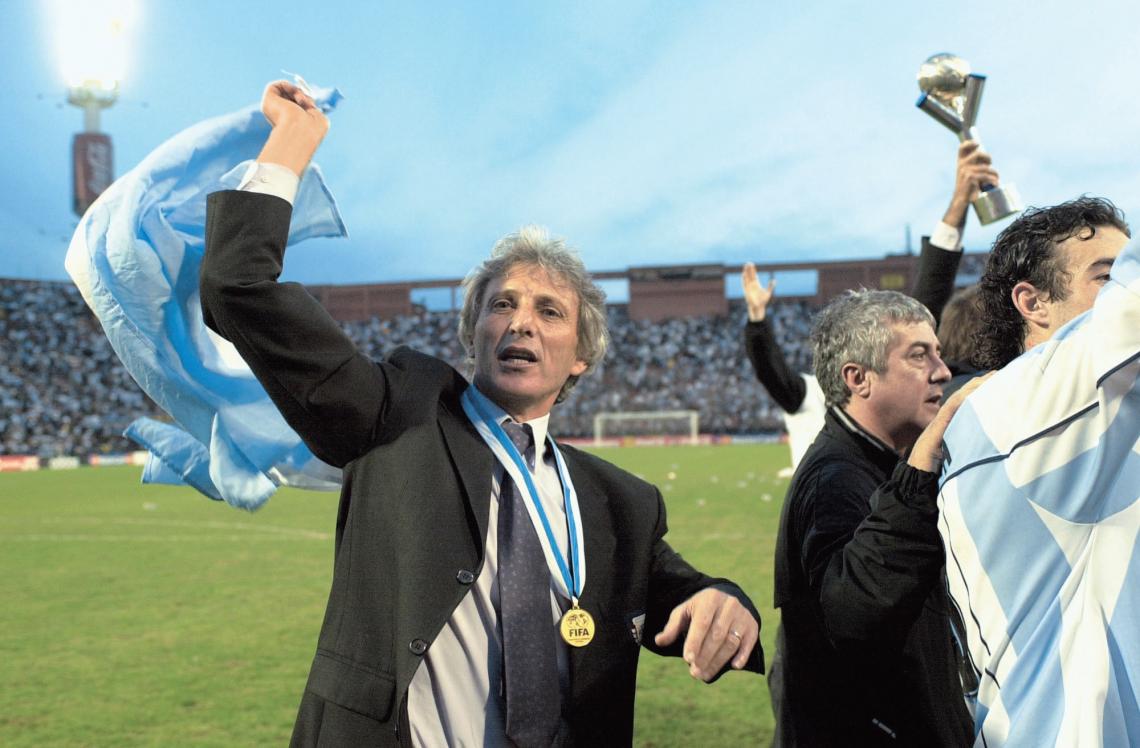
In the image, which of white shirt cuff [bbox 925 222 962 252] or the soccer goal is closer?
white shirt cuff [bbox 925 222 962 252]

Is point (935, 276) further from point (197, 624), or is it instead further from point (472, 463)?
point (197, 624)

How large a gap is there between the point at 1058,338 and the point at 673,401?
5169 centimetres

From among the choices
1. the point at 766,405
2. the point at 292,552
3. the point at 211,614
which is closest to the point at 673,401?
the point at 766,405

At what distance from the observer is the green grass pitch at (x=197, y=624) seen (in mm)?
5762

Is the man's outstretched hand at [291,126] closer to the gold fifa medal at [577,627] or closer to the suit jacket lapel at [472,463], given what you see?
the suit jacket lapel at [472,463]

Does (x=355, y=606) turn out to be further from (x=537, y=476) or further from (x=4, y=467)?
(x=4, y=467)

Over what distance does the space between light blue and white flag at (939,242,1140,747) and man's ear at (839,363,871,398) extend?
1161 mm

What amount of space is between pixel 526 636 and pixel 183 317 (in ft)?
4.64

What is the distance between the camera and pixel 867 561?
2201 millimetres

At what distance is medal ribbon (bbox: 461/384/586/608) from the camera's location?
237 centimetres

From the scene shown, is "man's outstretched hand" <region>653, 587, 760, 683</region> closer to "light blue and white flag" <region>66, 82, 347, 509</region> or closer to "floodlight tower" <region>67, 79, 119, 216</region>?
"light blue and white flag" <region>66, 82, 347, 509</region>

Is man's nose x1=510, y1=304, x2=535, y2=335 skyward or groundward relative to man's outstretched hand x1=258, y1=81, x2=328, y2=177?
groundward

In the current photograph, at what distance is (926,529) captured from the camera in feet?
6.89

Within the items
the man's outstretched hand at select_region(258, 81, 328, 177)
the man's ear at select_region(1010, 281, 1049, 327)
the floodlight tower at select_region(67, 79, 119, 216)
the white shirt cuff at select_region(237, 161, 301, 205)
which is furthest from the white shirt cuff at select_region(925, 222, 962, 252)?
the floodlight tower at select_region(67, 79, 119, 216)
